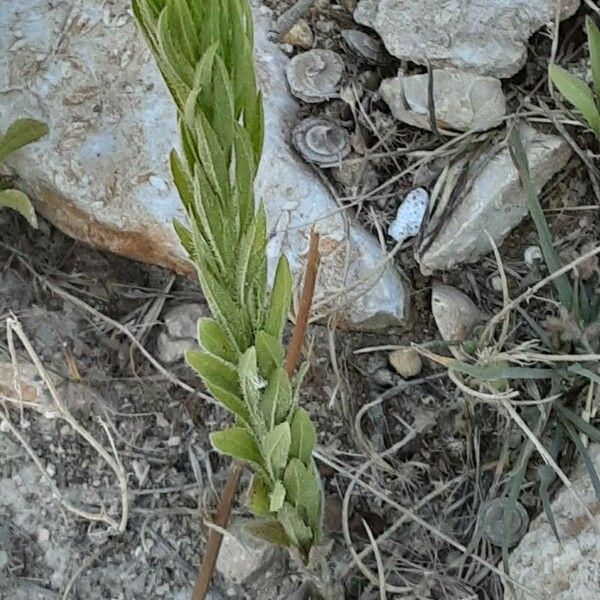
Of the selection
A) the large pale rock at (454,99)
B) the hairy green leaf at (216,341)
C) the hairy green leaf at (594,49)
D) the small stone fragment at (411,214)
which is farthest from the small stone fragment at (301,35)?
the hairy green leaf at (216,341)

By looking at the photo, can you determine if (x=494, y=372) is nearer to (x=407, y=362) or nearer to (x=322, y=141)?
(x=407, y=362)

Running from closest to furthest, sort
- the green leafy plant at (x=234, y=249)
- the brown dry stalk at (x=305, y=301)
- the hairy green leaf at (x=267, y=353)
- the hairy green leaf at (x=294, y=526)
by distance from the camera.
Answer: the green leafy plant at (x=234, y=249), the hairy green leaf at (x=267, y=353), the hairy green leaf at (x=294, y=526), the brown dry stalk at (x=305, y=301)

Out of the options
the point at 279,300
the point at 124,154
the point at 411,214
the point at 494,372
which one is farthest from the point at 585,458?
the point at 124,154

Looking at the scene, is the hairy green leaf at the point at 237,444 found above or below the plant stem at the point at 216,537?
above

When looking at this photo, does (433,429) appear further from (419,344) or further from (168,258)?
(168,258)

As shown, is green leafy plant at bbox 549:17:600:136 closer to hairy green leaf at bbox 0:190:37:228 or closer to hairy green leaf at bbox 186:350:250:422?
hairy green leaf at bbox 186:350:250:422

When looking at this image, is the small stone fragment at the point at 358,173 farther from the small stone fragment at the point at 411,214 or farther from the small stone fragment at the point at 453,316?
the small stone fragment at the point at 453,316

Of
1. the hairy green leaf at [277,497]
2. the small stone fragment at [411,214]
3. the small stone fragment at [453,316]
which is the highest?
the hairy green leaf at [277,497]

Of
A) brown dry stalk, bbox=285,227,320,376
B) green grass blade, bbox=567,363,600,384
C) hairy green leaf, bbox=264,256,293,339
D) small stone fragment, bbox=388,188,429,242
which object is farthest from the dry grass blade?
green grass blade, bbox=567,363,600,384
